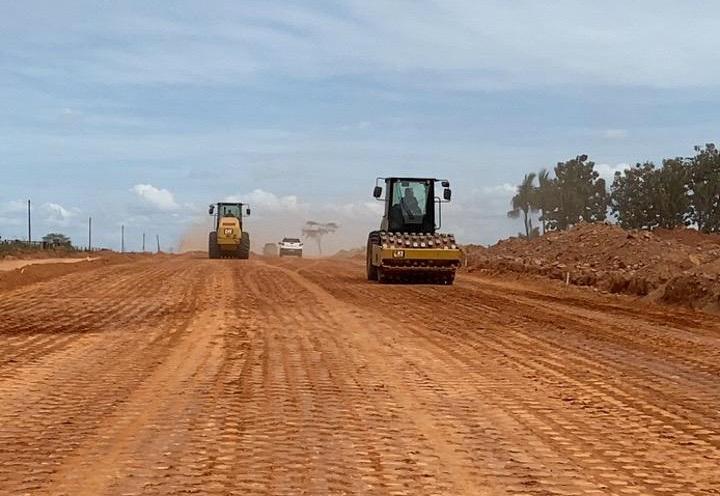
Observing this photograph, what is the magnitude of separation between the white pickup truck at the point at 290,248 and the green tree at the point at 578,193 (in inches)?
1015

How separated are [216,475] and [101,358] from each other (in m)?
5.92

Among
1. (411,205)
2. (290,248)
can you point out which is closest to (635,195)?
(290,248)

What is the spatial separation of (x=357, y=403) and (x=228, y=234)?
39644 millimetres

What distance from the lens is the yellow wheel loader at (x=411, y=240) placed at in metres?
25.5

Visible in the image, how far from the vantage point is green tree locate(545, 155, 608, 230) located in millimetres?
76938

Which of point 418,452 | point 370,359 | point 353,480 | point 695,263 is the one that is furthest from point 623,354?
point 695,263

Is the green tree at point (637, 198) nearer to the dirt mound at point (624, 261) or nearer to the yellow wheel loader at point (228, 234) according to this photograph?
the dirt mound at point (624, 261)

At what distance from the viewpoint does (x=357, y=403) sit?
321 inches

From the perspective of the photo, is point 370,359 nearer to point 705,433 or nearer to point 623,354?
point 623,354

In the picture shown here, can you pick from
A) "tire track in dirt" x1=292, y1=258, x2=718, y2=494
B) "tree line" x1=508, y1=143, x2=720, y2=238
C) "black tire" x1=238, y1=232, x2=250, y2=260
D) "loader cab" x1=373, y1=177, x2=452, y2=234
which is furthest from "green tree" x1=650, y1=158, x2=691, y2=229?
"tire track in dirt" x1=292, y1=258, x2=718, y2=494

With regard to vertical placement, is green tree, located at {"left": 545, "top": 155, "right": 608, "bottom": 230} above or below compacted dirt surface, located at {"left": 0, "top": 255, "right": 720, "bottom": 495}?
above

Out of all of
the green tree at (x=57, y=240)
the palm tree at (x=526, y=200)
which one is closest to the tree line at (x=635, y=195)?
the palm tree at (x=526, y=200)

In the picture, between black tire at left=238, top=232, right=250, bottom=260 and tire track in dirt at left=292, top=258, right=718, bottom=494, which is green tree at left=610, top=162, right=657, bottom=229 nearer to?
black tire at left=238, top=232, right=250, bottom=260

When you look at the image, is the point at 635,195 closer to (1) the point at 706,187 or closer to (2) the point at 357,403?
(1) the point at 706,187
